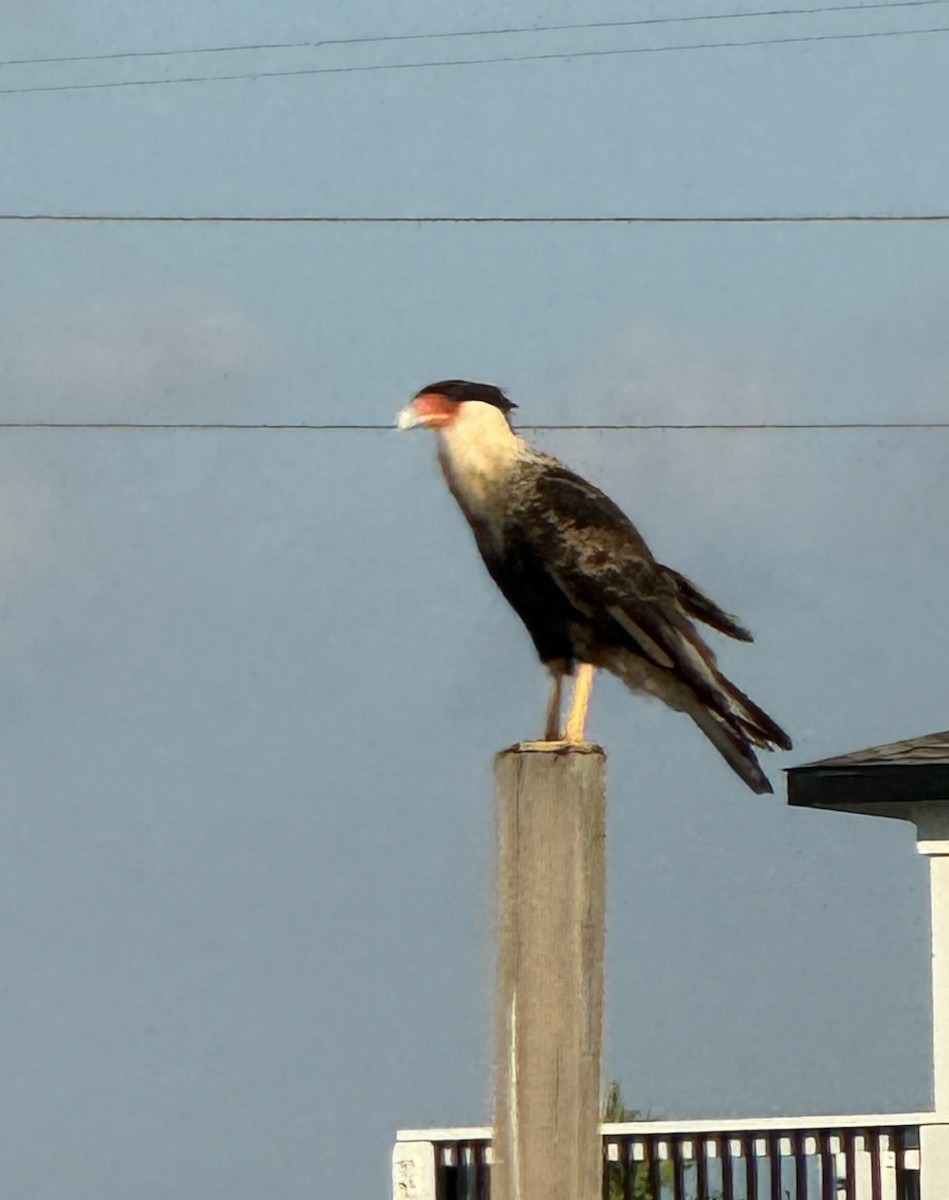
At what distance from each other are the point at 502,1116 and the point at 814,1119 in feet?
21.7

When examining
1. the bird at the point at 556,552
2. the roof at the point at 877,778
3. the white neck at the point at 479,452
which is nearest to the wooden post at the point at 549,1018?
the bird at the point at 556,552

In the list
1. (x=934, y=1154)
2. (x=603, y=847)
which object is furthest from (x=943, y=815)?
(x=603, y=847)

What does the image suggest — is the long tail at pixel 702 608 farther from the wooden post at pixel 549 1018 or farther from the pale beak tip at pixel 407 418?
the wooden post at pixel 549 1018

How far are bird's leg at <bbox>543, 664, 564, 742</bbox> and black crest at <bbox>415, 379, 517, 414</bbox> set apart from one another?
883 mm

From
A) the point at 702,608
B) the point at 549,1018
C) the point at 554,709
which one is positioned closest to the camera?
the point at 549,1018

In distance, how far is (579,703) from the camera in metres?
5.81

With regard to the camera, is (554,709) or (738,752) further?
(554,709)

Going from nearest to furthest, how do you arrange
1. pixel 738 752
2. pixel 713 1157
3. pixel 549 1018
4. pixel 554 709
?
pixel 549 1018 → pixel 738 752 → pixel 554 709 → pixel 713 1157

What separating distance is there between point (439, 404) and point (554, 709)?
127 cm

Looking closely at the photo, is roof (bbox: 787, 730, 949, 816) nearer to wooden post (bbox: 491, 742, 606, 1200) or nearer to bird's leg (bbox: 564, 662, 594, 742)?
bird's leg (bbox: 564, 662, 594, 742)

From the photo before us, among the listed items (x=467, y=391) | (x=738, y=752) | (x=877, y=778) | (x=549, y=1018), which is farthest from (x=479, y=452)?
(x=877, y=778)

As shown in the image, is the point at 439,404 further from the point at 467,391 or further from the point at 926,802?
the point at 926,802

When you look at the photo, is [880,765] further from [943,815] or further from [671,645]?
[671,645]

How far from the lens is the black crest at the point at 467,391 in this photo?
21.5 feet
